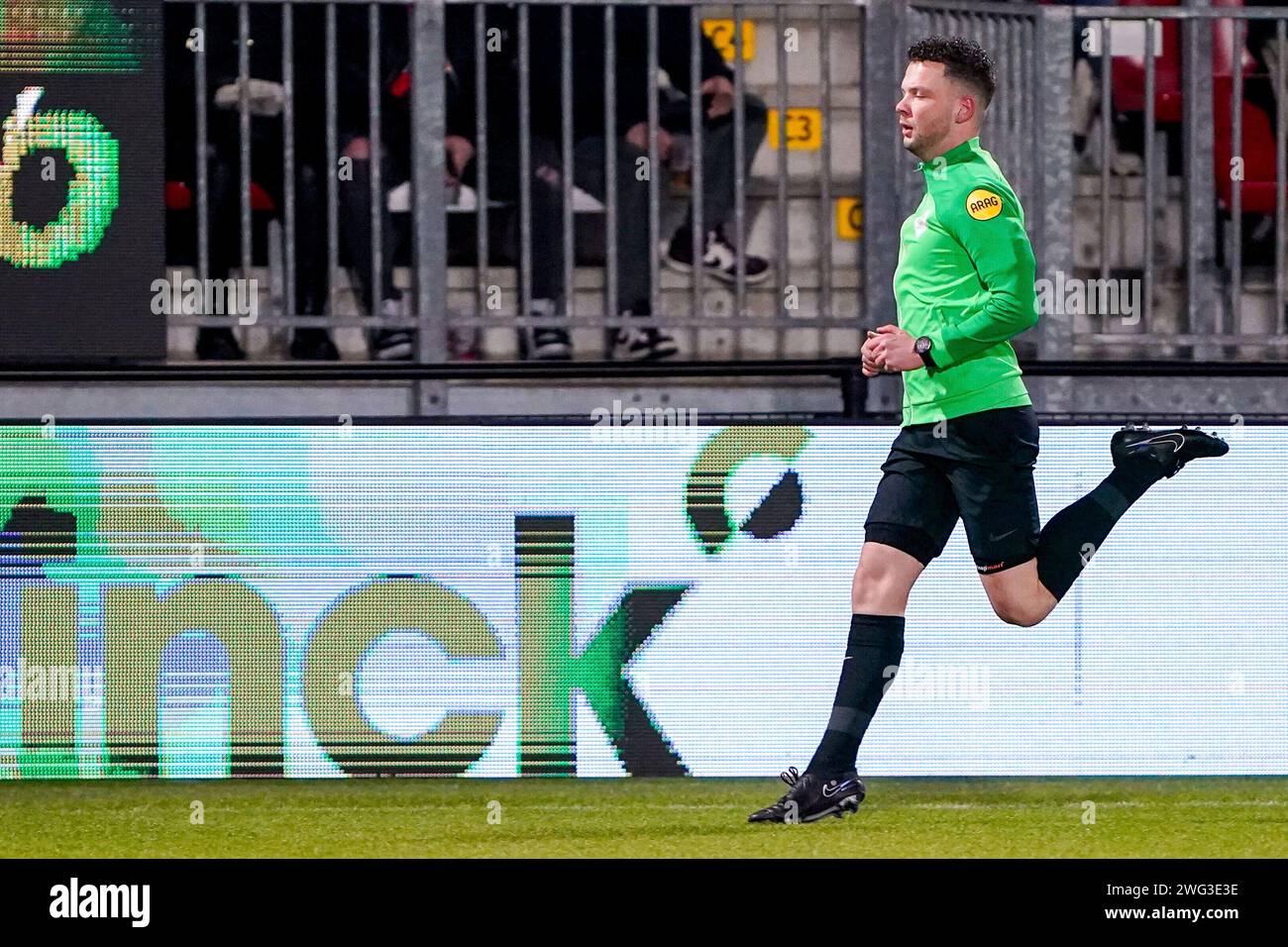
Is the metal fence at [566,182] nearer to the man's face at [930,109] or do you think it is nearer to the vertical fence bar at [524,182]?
the vertical fence bar at [524,182]

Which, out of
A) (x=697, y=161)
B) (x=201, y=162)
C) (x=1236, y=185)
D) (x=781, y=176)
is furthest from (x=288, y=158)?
(x=1236, y=185)

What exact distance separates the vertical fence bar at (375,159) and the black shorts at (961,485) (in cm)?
236

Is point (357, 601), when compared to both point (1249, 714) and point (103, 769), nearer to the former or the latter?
point (103, 769)

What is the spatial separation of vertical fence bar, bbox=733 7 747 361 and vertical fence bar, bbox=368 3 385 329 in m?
1.15

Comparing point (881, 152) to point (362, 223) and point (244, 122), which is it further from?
point (244, 122)

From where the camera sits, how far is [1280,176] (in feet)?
27.7

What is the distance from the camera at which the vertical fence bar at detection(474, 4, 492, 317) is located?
834 cm

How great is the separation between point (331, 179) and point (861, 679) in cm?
283

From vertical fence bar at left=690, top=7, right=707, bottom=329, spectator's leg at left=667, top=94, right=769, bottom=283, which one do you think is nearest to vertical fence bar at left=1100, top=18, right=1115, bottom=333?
spectator's leg at left=667, top=94, right=769, bottom=283

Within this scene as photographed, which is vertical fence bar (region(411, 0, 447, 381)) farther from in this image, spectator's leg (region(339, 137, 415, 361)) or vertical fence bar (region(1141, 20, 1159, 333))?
vertical fence bar (region(1141, 20, 1159, 333))

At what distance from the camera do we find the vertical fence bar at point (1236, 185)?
8.59 m

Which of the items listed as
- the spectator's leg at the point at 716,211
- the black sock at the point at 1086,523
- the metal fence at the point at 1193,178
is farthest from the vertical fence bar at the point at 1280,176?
the spectator's leg at the point at 716,211
